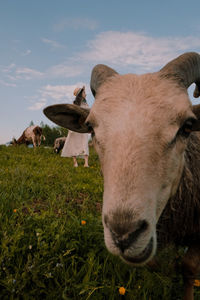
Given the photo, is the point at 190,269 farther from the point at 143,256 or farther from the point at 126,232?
the point at 126,232

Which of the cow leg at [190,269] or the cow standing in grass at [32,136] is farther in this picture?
the cow standing in grass at [32,136]

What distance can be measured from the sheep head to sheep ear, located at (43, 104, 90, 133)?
0.51 m

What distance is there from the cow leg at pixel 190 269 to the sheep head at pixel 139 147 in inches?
45.3

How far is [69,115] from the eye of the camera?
2.80 meters

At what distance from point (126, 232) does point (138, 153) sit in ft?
1.57

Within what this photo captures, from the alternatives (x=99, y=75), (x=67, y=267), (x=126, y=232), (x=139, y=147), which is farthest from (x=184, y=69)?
(x=67, y=267)

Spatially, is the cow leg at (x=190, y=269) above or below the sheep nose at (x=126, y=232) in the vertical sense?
below

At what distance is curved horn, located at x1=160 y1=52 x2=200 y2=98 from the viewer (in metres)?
2.11

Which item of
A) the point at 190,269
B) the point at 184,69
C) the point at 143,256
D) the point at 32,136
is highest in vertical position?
the point at 32,136

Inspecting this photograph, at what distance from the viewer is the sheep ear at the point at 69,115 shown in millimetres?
2680

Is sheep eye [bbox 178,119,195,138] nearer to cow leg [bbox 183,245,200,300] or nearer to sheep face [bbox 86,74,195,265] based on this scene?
sheep face [bbox 86,74,195,265]

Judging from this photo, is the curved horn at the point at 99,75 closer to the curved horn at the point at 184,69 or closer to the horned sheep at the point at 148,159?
the horned sheep at the point at 148,159

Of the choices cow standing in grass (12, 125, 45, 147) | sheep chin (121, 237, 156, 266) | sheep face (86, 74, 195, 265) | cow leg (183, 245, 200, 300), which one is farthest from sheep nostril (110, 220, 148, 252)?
cow standing in grass (12, 125, 45, 147)

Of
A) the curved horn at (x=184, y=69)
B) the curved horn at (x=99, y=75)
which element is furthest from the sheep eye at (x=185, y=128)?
the curved horn at (x=99, y=75)
